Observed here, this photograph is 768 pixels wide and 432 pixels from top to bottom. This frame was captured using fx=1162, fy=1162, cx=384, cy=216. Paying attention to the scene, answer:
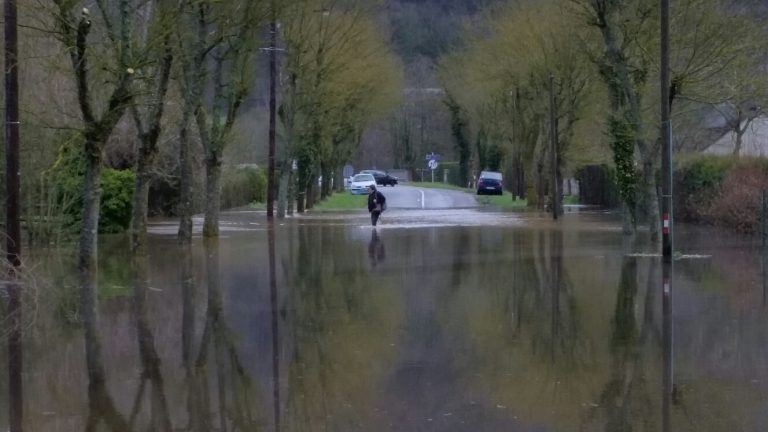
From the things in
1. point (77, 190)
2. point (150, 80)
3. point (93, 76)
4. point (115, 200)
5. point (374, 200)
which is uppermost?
point (93, 76)

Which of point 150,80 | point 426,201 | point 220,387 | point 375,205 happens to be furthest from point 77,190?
point 426,201

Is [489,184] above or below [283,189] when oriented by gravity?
above

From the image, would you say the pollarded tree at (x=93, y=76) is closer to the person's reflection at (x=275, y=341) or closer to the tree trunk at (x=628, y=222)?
the person's reflection at (x=275, y=341)

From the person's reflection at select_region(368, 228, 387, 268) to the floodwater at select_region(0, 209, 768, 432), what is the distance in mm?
260

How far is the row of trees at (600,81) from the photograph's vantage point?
29641 millimetres

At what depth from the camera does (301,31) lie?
43156 millimetres

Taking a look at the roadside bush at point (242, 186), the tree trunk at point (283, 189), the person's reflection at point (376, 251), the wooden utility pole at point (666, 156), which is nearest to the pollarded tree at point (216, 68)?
the person's reflection at point (376, 251)

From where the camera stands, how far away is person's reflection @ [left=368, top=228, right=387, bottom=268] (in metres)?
24.9

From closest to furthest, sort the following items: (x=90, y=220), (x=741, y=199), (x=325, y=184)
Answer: (x=90, y=220), (x=741, y=199), (x=325, y=184)

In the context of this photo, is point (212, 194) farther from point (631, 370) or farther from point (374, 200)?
point (631, 370)

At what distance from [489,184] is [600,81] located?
38558 mm

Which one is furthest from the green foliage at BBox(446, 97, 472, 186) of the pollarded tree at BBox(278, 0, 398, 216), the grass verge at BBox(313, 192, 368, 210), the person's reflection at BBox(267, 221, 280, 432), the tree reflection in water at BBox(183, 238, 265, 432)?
the tree reflection in water at BBox(183, 238, 265, 432)

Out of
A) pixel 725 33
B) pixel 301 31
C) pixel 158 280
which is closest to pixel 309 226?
pixel 301 31

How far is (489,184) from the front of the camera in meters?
74.2
